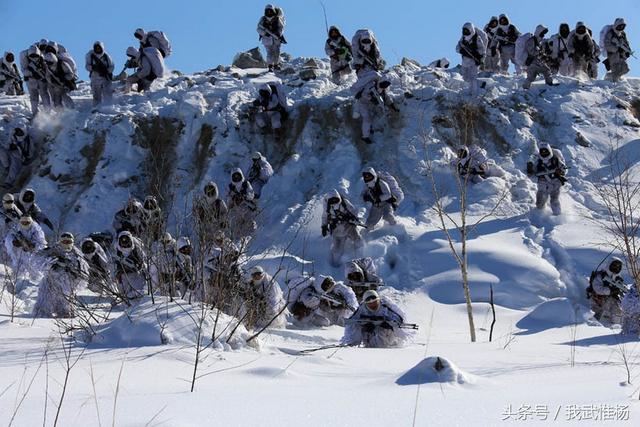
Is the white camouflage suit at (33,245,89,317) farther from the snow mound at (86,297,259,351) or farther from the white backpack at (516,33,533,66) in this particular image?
the white backpack at (516,33,533,66)

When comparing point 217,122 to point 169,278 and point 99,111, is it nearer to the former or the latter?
point 99,111

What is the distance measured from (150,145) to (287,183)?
12.3ft

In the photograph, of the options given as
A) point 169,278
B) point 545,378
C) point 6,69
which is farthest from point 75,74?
point 545,378

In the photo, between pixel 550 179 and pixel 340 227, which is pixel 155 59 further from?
pixel 550 179

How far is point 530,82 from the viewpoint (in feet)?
65.0

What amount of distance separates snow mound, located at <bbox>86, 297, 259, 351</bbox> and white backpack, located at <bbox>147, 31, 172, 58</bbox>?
15.1m

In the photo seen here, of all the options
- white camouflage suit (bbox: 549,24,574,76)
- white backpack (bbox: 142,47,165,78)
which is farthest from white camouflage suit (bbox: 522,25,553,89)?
white backpack (bbox: 142,47,165,78)

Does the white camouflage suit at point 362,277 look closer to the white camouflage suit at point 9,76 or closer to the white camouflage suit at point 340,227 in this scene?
the white camouflage suit at point 340,227

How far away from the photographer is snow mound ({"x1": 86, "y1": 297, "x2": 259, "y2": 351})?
232 inches

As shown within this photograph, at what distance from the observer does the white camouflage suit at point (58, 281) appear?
971 centimetres

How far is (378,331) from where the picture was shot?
29.5ft

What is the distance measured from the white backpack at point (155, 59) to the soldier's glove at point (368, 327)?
1318cm

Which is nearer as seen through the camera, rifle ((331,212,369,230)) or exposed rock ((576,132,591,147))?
rifle ((331,212,369,230))

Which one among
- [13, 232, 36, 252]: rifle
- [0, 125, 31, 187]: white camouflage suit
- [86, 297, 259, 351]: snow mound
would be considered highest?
[0, 125, 31, 187]: white camouflage suit
